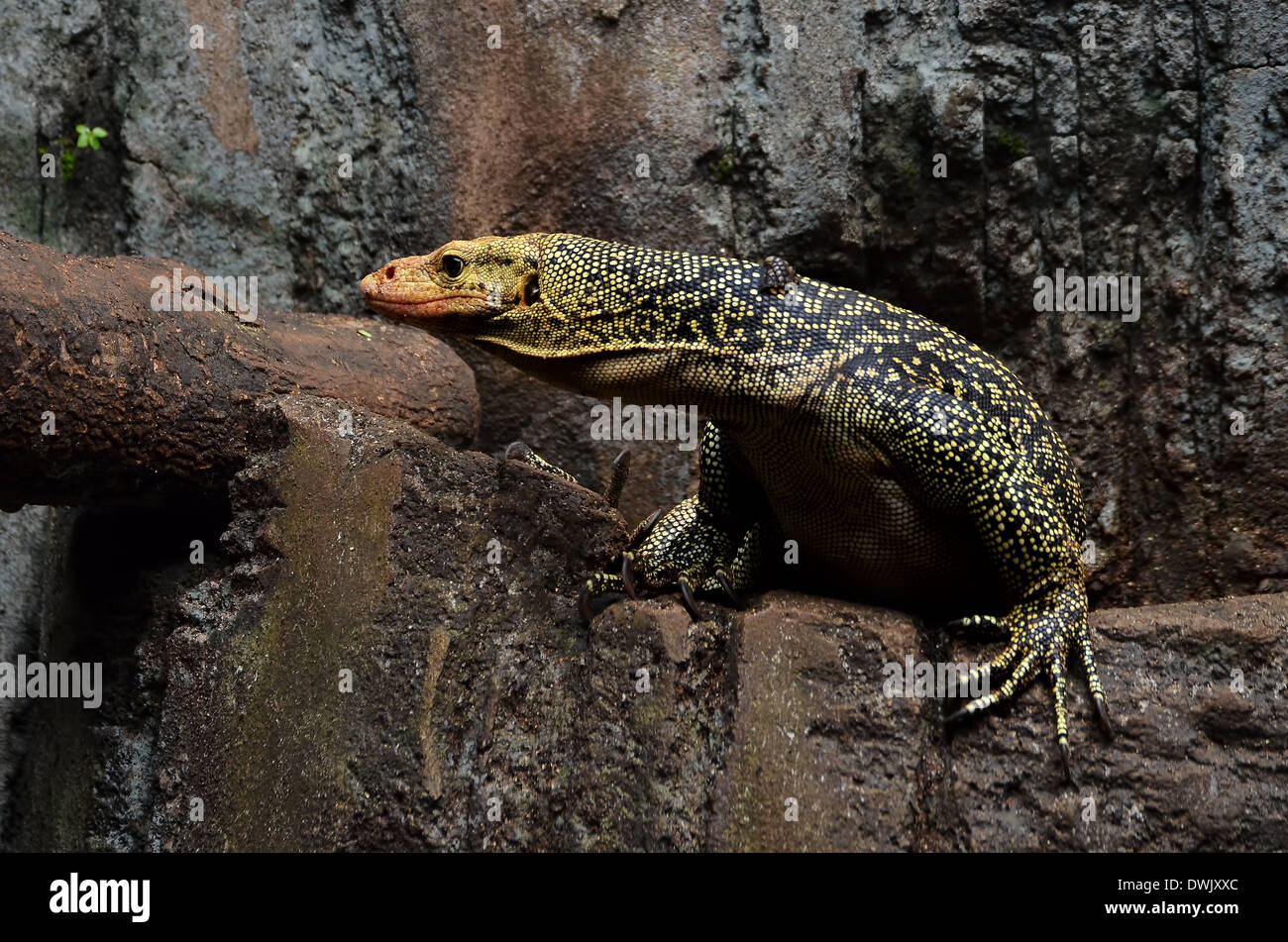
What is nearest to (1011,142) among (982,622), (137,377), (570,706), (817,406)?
(817,406)

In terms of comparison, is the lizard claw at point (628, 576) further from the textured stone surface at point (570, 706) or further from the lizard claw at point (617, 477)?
the lizard claw at point (617, 477)

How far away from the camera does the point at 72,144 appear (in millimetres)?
7441

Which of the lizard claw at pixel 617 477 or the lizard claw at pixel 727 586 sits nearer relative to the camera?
the lizard claw at pixel 727 586

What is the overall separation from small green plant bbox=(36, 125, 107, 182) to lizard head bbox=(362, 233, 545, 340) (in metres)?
3.25

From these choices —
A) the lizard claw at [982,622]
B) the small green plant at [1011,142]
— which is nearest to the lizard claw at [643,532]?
the lizard claw at [982,622]

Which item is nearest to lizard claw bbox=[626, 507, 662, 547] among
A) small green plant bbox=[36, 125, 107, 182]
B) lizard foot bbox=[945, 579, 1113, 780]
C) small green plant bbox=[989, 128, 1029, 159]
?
lizard foot bbox=[945, 579, 1113, 780]

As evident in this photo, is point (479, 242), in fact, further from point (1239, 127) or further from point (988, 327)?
point (1239, 127)

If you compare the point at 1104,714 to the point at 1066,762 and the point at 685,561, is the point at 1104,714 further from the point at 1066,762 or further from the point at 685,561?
the point at 685,561

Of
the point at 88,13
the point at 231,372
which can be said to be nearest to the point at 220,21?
the point at 88,13

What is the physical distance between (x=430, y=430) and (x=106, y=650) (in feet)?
7.62

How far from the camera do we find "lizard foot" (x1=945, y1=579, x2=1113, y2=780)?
15.0 ft

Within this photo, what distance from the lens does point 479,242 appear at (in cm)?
536

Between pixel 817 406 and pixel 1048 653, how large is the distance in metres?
1.38

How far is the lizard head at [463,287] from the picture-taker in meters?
5.27
